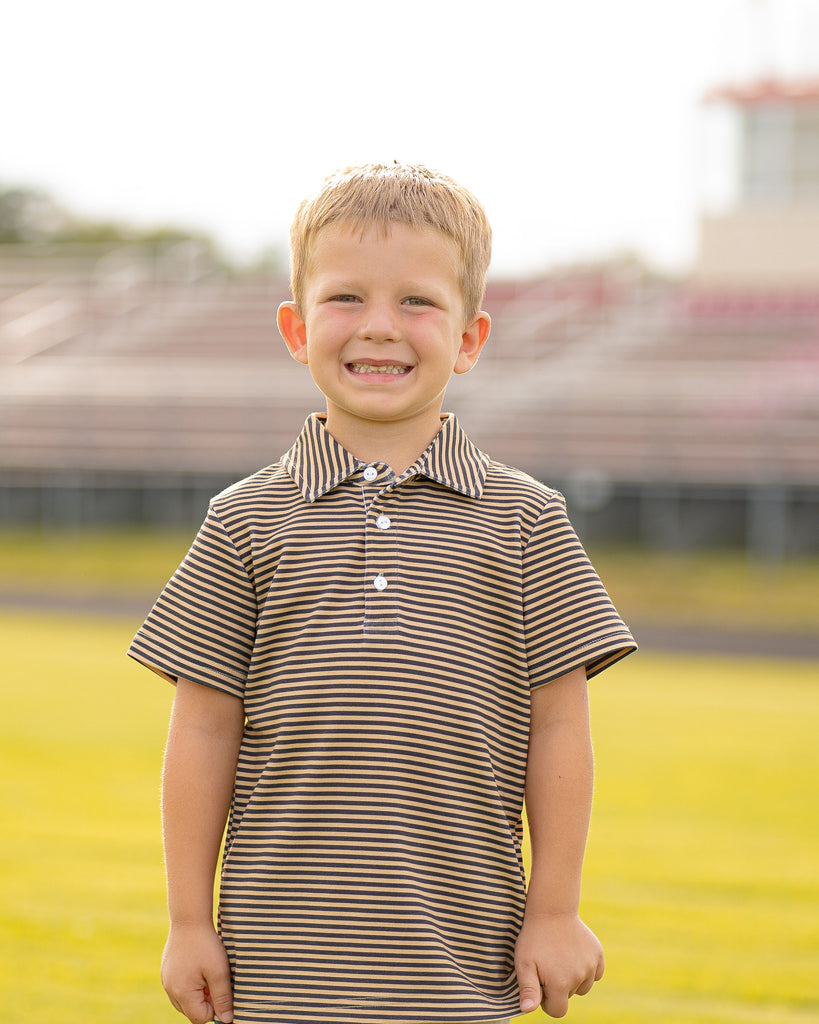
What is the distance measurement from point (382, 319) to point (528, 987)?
2.73ft

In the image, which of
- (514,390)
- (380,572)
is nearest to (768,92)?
(514,390)

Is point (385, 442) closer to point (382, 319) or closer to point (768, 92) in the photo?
point (382, 319)

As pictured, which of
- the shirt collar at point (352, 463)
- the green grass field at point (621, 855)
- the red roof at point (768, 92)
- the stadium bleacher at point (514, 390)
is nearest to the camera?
the shirt collar at point (352, 463)

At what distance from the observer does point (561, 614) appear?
1.89 m

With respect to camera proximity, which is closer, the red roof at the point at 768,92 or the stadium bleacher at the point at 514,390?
the stadium bleacher at the point at 514,390

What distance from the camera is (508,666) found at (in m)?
1.89

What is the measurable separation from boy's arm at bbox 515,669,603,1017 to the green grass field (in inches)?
64.0

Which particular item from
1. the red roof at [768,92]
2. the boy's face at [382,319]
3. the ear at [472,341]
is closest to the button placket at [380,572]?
the boy's face at [382,319]

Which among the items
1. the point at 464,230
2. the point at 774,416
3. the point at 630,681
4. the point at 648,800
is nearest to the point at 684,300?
the point at 774,416

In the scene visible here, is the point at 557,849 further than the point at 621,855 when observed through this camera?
No

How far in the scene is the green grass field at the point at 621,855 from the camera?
140 inches

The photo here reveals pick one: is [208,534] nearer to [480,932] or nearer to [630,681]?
[480,932]

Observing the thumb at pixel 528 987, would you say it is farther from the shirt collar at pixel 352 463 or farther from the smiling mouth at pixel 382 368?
the smiling mouth at pixel 382 368

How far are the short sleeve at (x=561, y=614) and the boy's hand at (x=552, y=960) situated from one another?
30 centimetres
